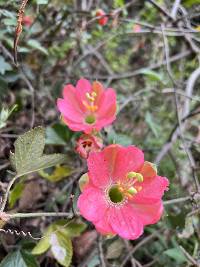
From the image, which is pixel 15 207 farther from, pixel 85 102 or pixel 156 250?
pixel 156 250

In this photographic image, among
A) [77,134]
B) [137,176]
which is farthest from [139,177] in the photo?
[77,134]

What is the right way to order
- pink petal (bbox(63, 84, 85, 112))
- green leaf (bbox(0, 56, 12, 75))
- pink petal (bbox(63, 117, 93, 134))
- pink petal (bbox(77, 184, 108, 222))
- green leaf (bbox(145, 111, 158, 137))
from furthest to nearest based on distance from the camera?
green leaf (bbox(145, 111, 158, 137)) < green leaf (bbox(0, 56, 12, 75)) < pink petal (bbox(63, 84, 85, 112)) < pink petal (bbox(63, 117, 93, 134)) < pink petal (bbox(77, 184, 108, 222))

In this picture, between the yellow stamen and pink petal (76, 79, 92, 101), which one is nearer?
the yellow stamen

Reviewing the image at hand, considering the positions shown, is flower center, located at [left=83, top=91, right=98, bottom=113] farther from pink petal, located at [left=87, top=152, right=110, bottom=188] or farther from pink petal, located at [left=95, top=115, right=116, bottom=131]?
pink petal, located at [left=87, top=152, right=110, bottom=188]


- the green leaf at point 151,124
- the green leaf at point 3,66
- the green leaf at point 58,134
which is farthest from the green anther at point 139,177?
the green leaf at point 151,124

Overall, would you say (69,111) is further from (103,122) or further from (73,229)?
(73,229)

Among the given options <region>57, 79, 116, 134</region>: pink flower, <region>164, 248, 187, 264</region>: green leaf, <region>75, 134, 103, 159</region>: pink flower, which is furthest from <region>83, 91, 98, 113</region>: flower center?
<region>164, 248, 187, 264</region>: green leaf
